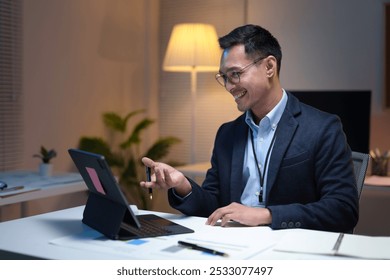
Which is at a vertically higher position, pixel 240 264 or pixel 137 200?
pixel 240 264

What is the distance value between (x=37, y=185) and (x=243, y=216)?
1.81m

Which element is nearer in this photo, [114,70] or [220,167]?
[220,167]

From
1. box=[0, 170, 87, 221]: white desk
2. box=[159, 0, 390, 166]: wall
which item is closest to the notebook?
box=[0, 170, 87, 221]: white desk

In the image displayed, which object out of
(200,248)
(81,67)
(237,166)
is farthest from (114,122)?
(200,248)

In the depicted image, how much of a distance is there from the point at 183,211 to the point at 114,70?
3.45 metres

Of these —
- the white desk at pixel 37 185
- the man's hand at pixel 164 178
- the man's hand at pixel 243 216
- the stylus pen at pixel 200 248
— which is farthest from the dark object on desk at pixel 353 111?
the stylus pen at pixel 200 248

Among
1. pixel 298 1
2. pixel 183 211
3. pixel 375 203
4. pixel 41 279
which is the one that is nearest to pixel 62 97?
pixel 298 1

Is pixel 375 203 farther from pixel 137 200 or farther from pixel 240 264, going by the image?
pixel 240 264

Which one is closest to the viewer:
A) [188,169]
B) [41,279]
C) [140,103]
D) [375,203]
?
[41,279]

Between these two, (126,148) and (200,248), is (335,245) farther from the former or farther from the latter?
(126,148)

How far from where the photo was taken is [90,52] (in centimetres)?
513

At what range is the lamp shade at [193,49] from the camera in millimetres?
4949

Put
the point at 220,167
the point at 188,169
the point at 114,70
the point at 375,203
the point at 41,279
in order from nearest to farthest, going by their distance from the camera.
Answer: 1. the point at 41,279
2. the point at 220,167
3. the point at 375,203
4. the point at 188,169
5. the point at 114,70

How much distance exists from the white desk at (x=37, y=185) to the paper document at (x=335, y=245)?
5.79ft
